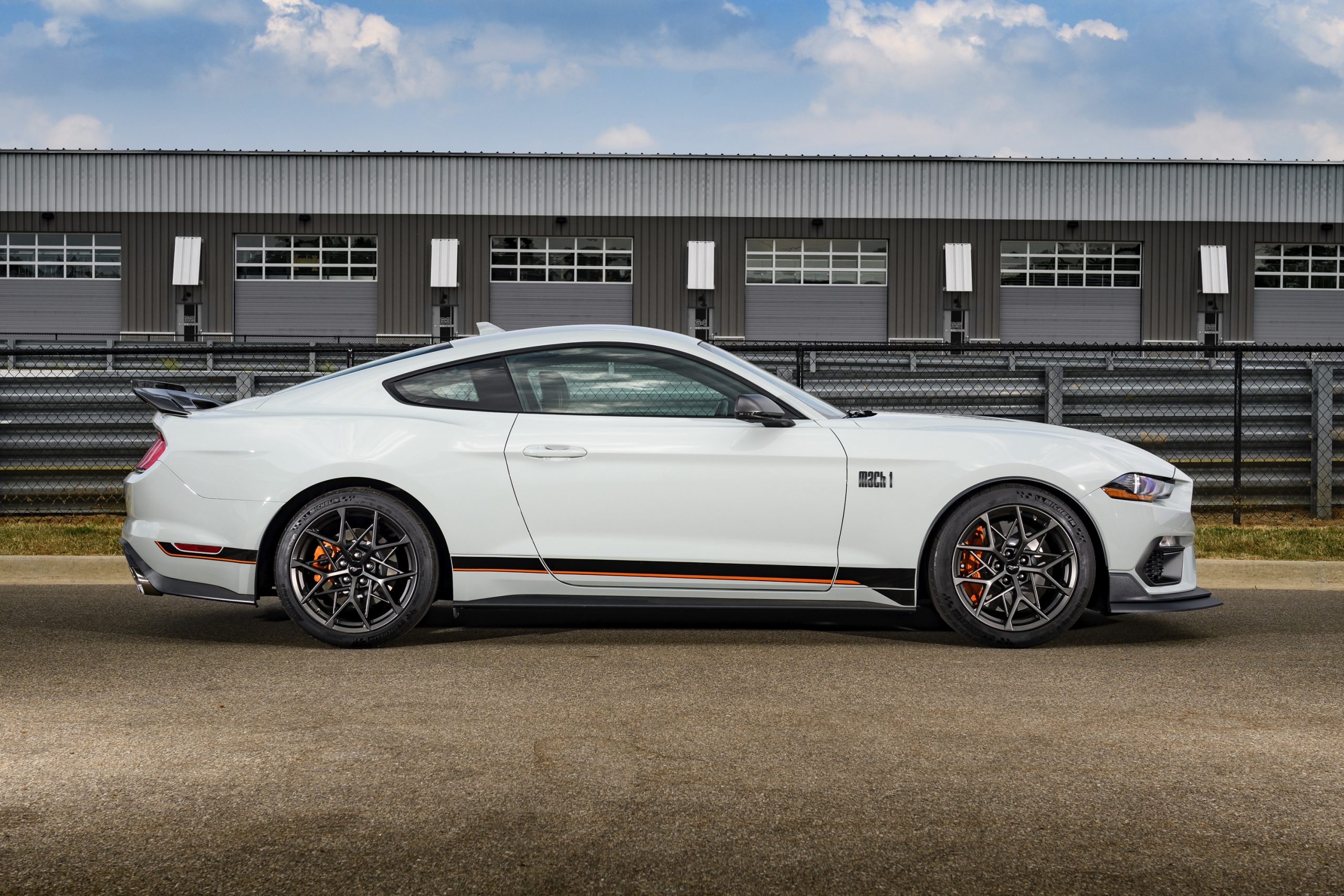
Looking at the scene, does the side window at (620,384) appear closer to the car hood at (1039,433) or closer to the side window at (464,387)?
the side window at (464,387)

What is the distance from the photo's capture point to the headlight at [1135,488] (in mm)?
5750

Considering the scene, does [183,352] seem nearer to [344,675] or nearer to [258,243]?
[344,675]

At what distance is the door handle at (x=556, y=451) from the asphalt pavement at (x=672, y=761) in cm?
79

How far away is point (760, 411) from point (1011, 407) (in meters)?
6.49

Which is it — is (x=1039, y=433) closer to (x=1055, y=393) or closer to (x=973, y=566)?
(x=973, y=566)

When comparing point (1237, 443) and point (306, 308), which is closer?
point (1237, 443)

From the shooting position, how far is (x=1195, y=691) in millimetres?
4996

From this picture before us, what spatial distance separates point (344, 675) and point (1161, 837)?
332 centimetres

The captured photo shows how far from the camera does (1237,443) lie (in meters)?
10.9

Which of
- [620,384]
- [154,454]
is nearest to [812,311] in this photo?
[620,384]

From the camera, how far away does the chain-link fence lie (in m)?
10.9

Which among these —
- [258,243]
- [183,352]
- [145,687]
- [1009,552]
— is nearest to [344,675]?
[145,687]

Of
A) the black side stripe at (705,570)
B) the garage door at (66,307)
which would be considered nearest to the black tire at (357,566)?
the black side stripe at (705,570)

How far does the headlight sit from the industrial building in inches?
1185
